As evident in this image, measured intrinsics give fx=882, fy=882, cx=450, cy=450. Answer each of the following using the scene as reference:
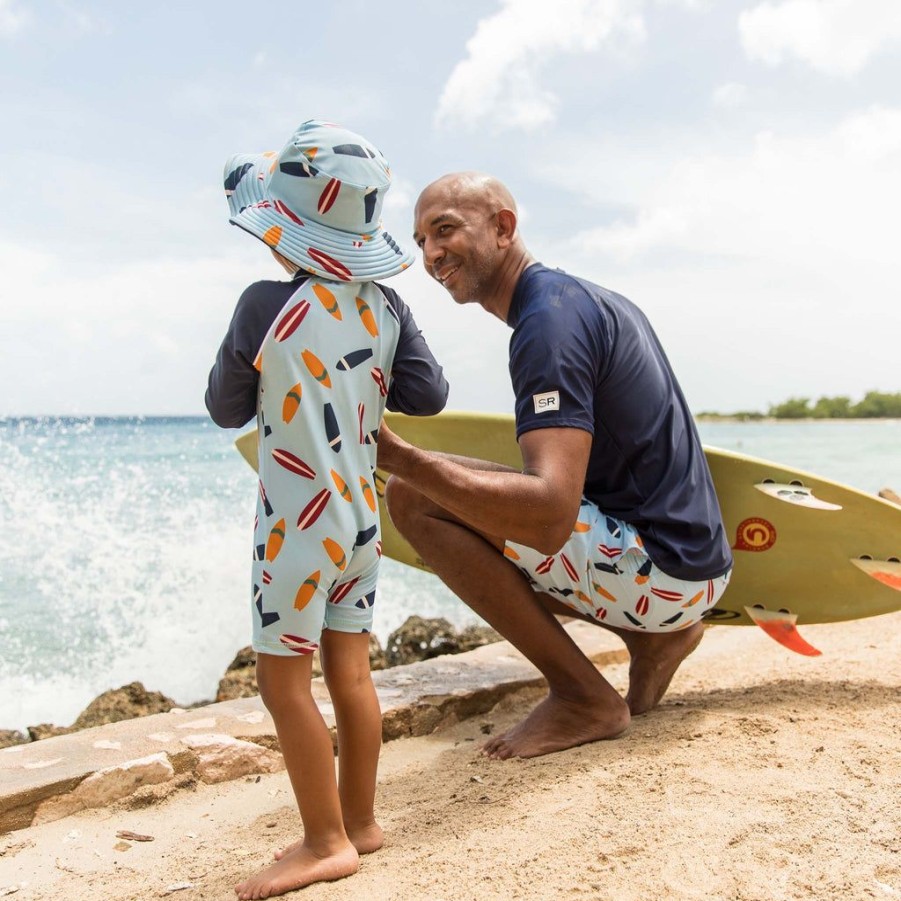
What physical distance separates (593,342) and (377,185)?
647 mm

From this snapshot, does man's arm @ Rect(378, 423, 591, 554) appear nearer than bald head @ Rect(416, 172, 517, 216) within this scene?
Yes

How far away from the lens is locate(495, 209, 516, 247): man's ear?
7.37 feet

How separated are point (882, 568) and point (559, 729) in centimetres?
129

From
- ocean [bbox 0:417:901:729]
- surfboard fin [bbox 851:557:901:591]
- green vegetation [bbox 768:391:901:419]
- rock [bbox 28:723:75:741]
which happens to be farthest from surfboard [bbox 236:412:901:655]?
green vegetation [bbox 768:391:901:419]

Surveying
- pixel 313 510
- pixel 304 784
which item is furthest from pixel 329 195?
pixel 304 784

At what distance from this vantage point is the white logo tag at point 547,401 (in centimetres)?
188

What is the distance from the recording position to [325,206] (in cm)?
155

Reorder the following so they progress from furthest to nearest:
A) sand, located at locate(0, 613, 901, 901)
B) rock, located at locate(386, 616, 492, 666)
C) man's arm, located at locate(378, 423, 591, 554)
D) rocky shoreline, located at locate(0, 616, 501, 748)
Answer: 1. rock, located at locate(386, 616, 492, 666)
2. rocky shoreline, located at locate(0, 616, 501, 748)
3. man's arm, located at locate(378, 423, 591, 554)
4. sand, located at locate(0, 613, 901, 901)

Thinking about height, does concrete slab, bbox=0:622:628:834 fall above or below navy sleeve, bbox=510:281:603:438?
below

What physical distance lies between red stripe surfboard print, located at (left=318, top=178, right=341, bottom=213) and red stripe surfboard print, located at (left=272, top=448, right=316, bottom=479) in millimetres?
434

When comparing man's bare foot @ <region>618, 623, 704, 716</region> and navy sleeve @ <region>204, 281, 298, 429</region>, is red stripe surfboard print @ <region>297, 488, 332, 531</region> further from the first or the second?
A: man's bare foot @ <region>618, 623, 704, 716</region>

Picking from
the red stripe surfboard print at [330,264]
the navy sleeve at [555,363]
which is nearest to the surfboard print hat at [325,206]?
the red stripe surfboard print at [330,264]

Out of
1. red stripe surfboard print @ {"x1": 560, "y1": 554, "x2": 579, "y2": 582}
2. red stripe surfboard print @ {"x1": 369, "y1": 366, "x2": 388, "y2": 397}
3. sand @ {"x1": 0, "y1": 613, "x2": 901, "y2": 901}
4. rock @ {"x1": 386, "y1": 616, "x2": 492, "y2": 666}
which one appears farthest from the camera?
rock @ {"x1": 386, "y1": 616, "x2": 492, "y2": 666}

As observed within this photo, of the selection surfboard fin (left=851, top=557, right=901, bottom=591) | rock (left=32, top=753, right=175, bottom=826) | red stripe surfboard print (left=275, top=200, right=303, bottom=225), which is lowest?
rock (left=32, top=753, right=175, bottom=826)
